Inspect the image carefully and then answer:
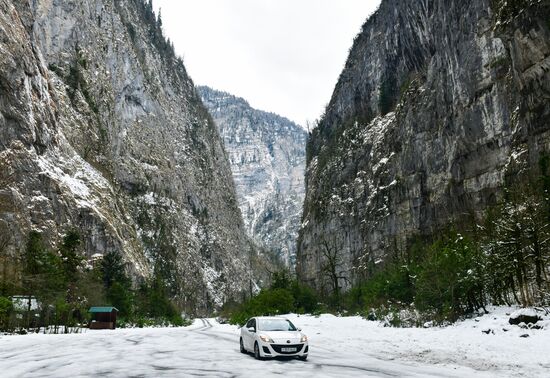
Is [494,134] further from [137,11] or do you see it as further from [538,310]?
[137,11]

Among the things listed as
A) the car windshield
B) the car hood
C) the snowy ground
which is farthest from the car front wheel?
the car windshield

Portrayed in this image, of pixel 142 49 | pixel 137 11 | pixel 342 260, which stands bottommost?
pixel 342 260

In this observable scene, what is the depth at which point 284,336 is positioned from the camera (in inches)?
635

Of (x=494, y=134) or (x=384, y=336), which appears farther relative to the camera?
(x=494, y=134)

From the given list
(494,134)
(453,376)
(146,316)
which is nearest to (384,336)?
(453,376)

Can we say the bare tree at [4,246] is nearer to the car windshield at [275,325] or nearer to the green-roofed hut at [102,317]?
the green-roofed hut at [102,317]

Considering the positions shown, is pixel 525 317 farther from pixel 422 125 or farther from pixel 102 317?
pixel 422 125

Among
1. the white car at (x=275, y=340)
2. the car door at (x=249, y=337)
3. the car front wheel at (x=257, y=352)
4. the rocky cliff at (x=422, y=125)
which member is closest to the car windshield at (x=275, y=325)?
the white car at (x=275, y=340)

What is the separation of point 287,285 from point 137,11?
13080 cm

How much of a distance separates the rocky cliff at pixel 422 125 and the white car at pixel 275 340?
Answer: 101 ft

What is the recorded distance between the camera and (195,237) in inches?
5497

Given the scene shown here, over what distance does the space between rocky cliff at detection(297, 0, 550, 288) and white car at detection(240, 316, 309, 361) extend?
101ft

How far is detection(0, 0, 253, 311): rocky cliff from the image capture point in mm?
66375

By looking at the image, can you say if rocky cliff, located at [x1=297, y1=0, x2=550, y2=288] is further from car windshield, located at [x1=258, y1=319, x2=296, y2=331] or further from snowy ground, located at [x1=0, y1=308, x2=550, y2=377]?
car windshield, located at [x1=258, y1=319, x2=296, y2=331]
